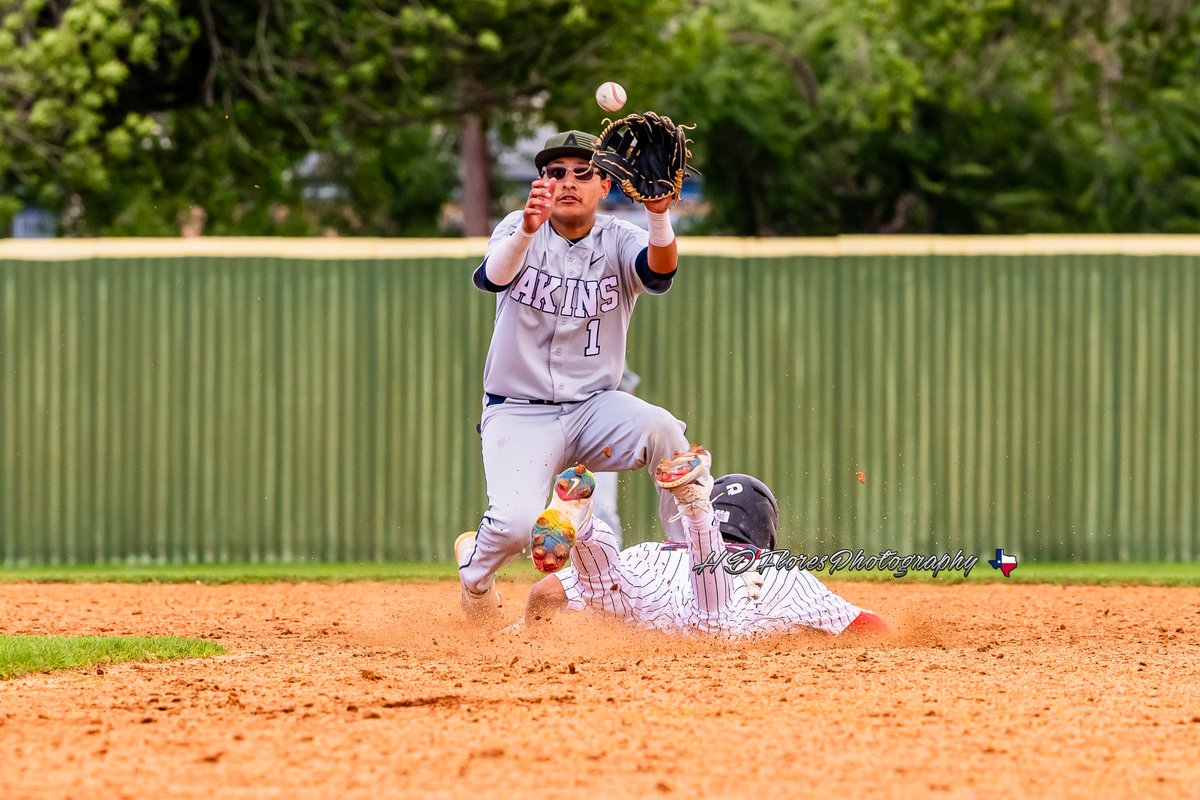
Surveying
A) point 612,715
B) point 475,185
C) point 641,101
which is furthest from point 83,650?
point 475,185

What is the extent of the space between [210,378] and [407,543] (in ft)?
5.81

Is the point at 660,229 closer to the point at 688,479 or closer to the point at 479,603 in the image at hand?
the point at 688,479

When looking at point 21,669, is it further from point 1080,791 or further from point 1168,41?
point 1168,41

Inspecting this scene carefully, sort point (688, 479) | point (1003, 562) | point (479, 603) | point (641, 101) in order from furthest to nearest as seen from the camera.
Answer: point (641, 101), point (1003, 562), point (479, 603), point (688, 479)

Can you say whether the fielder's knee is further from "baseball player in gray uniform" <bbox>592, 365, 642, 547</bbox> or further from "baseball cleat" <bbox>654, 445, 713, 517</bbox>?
"baseball player in gray uniform" <bbox>592, 365, 642, 547</bbox>

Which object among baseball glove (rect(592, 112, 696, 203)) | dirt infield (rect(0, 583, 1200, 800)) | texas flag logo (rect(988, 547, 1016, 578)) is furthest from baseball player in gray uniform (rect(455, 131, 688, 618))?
texas flag logo (rect(988, 547, 1016, 578))

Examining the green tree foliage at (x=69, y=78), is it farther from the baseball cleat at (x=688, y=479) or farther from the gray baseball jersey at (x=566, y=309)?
the baseball cleat at (x=688, y=479)

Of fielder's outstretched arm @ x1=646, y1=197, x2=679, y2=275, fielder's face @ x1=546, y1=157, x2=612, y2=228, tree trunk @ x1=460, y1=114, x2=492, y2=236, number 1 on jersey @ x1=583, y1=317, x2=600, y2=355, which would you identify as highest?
tree trunk @ x1=460, y1=114, x2=492, y2=236

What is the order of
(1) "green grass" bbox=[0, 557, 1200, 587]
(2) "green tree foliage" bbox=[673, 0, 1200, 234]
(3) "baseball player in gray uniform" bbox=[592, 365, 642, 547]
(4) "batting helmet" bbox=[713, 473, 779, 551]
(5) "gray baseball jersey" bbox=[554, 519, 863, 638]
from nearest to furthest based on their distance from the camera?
(5) "gray baseball jersey" bbox=[554, 519, 863, 638], (4) "batting helmet" bbox=[713, 473, 779, 551], (3) "baseball player in gray uniform" bbox=[592, 365, 642, 547], (1) "green grass" bbox=[0, 557, 1200, 587], (2) "green tree foliage" bbox=[673, 0, 1200, 234]

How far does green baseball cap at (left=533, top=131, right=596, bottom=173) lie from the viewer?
23.2 feet

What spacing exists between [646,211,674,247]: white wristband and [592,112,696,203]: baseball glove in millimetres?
70

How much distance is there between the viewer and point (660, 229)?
684 cm

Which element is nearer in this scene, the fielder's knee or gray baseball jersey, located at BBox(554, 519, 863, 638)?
the fielder's knee

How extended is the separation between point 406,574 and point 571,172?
4876 millimetres
